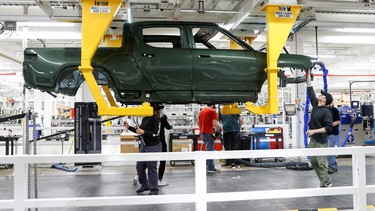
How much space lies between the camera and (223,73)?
13.5 ft

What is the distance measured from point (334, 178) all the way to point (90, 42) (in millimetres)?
5443

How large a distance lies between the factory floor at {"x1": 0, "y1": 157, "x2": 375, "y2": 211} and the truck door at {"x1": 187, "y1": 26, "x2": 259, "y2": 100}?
165 cm

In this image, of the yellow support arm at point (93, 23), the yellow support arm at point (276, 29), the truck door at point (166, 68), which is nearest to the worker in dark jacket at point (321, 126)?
the yellow support arm at point (276, 29)

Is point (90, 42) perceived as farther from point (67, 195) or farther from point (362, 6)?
point (362, 6)

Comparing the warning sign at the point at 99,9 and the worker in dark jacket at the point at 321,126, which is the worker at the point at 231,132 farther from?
the warning sign at the point at 99,9

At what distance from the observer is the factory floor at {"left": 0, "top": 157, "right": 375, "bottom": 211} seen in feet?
15.3

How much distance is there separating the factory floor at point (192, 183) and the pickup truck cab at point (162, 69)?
1647 millimetres

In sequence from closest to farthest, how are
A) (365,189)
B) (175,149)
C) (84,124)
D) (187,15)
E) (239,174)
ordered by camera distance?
(365,189)
(187,15)
(239,174)
(84,124)
(175,149)

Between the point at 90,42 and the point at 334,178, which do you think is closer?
the point at 90,42

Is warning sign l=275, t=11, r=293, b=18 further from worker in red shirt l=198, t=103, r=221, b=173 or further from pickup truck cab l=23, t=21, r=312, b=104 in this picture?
worker in red shirt l=198, t=103, r=221, b=173

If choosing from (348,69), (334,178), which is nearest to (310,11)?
(334,178)

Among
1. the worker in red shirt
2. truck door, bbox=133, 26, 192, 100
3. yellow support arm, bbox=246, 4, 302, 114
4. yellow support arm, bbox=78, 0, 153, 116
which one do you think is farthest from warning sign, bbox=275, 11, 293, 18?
the worker in red shirt

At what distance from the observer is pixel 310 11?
6555 mm

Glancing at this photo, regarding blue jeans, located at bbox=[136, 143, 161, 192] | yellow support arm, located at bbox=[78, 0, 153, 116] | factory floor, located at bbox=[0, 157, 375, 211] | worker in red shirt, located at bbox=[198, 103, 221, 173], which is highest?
yellow support arm, located at bbox=[78, 0, 153, 116]
